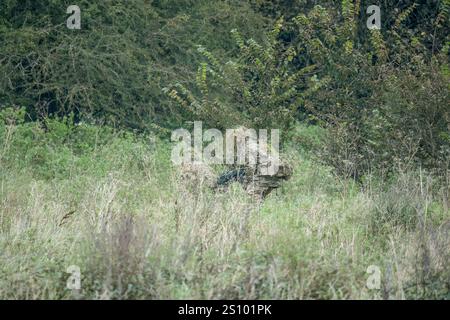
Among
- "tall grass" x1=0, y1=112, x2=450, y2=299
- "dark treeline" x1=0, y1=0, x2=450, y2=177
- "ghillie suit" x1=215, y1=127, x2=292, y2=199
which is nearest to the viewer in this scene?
"tall grass" x1=0, y1=112, x2=450, y2=299

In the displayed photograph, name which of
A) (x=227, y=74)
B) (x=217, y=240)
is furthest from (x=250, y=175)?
(x=227, y=74)

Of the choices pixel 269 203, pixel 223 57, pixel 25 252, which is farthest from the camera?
pixel 223 57

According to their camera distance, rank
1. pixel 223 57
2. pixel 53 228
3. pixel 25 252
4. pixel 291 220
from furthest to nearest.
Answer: pixel 223 57
pixel 291 220
pixel 53 228
pixel 25 252

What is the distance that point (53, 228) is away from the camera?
7688mm

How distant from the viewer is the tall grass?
6.33 metres

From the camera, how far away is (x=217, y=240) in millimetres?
7375

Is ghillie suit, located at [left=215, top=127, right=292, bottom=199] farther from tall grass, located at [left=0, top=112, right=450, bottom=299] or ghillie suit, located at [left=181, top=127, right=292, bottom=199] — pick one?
tall grass, located at [left=0, top=112, right=450, bottom=299]

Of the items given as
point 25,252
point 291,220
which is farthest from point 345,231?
point 25,252

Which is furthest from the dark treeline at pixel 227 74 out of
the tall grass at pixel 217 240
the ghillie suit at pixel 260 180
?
the ghillie suit at pixel 260 180

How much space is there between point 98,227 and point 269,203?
2.62 meters

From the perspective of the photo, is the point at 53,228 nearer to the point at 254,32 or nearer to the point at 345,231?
the point at 345,231

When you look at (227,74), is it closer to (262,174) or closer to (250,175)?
(250,175)

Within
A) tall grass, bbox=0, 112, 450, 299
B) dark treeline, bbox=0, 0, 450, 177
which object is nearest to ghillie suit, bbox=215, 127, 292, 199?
tall grass, bbox=0, 112, 450, 299

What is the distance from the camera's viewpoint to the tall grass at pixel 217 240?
633 centimetres
